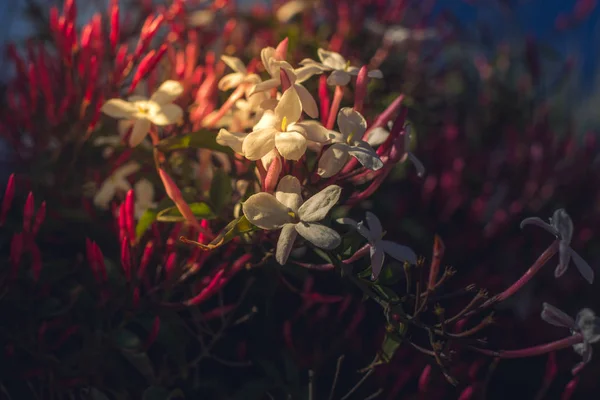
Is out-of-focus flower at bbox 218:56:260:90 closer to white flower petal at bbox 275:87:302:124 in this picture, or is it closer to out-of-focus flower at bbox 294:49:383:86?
out-of-focus flower at bbox 294:49:383:86

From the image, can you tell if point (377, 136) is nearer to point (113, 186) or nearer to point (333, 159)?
point (333, 159)

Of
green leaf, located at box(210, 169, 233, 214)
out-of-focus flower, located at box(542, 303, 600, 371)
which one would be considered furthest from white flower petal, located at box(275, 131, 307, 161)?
out-of-focus flower, located at box(542, 303, 600, 371)

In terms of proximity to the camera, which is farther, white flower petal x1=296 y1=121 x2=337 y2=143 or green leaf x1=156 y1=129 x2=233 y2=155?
green leaf x1=156 y1=129 x2=233 y2=155

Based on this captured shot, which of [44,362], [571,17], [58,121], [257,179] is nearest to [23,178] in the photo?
[58,121]

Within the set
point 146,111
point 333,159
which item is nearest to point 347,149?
point 333,159

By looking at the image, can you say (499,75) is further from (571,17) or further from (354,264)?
(354,264)

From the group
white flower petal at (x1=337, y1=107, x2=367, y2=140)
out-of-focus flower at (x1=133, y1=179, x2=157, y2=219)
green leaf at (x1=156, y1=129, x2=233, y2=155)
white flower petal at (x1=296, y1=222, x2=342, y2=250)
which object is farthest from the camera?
out-of-focus flower at (x1=133, y1=179, x2=157, y2=219)

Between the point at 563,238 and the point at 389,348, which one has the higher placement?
the point at 563,238
